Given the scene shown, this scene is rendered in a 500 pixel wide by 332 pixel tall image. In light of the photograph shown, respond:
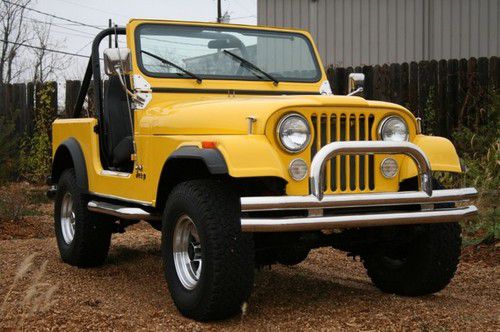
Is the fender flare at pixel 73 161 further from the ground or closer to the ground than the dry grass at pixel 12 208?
further from the ground

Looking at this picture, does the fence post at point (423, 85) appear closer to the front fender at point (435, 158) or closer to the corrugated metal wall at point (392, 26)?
the corrugated metal wall at point (392, 26)

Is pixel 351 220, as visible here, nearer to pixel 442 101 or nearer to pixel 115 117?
pixel 115 117

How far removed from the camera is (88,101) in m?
12.9

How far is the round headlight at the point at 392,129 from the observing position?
467cm

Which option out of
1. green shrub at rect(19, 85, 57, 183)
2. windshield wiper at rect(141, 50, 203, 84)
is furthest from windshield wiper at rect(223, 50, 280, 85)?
green shrub at rect(19, 85, 57, 183)

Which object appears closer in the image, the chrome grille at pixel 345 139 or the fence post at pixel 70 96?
the chrome grille at pixel 345 139

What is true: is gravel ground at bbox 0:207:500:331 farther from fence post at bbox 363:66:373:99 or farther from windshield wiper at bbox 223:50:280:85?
fence post at bbox 363:66:373:99

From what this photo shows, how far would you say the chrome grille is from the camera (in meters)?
4.49

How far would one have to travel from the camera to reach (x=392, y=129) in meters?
4.70

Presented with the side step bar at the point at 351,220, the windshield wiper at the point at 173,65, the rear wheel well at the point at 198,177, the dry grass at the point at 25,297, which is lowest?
the dry grass at the point at 25,297

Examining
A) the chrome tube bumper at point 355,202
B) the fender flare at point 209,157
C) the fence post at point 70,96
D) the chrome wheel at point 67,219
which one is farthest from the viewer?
the fence post at point 70,96

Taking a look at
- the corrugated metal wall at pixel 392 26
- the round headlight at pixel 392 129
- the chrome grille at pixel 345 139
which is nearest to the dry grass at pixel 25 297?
the chrome grille at pixel 345 139

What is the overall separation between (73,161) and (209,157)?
252cm

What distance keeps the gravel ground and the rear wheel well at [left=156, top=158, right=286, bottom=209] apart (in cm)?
72
